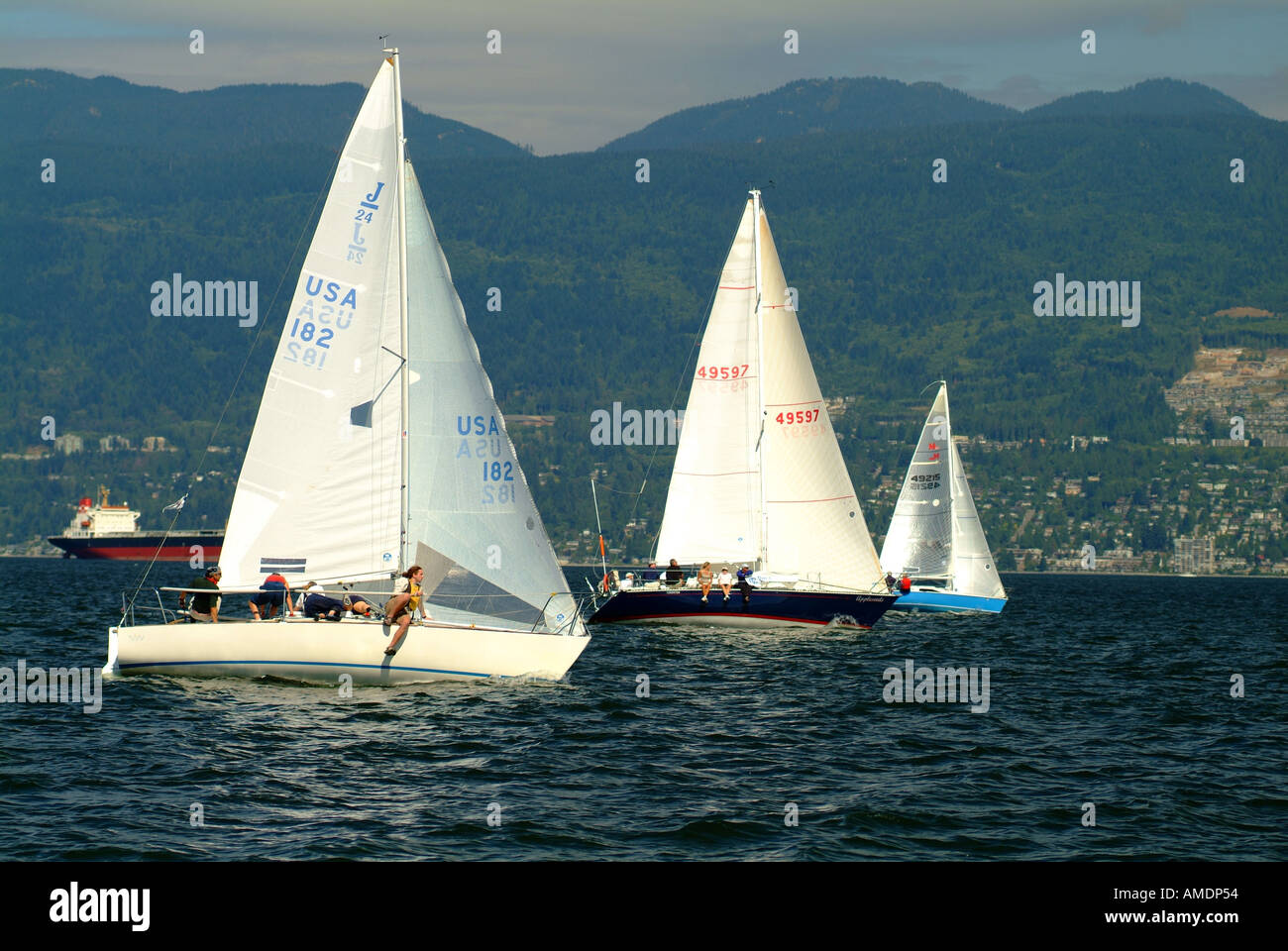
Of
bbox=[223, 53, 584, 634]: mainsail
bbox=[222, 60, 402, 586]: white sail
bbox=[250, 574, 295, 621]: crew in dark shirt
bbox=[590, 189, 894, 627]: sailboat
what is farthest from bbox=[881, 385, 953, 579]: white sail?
bbox=[250, 574, 295, 621]: crew in dark shirt

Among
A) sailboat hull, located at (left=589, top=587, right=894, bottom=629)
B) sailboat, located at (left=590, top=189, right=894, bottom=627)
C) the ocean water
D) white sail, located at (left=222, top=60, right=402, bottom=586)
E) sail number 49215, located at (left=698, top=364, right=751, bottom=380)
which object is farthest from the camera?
sail number 49215, located at (left=698, top=364, right=751, bottom=380)

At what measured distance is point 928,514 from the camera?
66.4 m

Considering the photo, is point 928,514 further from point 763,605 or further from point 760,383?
point 763,605

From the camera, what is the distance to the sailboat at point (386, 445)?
2911 centimetres

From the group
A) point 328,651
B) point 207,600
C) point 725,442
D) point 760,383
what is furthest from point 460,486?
point 725,442

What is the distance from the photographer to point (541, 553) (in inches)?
1156

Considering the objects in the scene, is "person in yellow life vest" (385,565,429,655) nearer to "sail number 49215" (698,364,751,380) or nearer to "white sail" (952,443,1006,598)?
"sail number 49215" (698,364,751,380)

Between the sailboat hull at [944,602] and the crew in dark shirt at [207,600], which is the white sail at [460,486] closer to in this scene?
the crew in dark shirt at [207,600]

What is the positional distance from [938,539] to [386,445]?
40.6 m

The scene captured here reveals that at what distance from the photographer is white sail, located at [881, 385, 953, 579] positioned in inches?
2608

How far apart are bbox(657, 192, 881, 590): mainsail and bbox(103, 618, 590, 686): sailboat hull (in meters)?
21.1

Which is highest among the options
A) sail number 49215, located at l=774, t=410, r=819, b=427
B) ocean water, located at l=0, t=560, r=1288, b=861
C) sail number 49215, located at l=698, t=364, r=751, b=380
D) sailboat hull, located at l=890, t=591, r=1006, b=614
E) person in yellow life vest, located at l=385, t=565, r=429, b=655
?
sail number 49215, located at l=698, t=364, r=751, b=380
